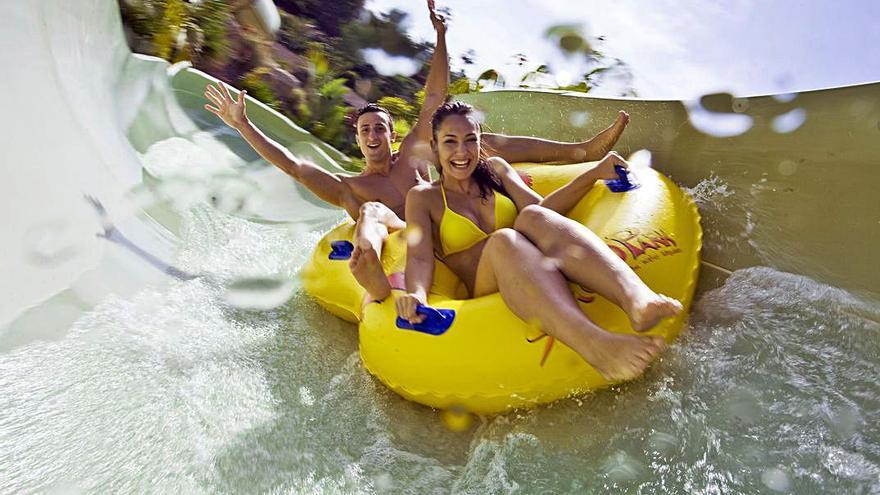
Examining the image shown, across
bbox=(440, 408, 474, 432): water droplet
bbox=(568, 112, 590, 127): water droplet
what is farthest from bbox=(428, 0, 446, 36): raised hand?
bbox=(440, 408, 474, 432): water droplet

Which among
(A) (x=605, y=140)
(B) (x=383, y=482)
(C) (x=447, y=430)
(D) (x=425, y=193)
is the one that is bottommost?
(C) (x=447, y=430)

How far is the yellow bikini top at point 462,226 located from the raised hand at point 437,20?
1.09 meters

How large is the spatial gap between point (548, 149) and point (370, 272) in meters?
1.04

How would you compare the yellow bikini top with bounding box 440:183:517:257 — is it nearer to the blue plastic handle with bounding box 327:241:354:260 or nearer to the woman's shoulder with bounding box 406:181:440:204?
the woman's shoulder with bounding box 406:181:440:204

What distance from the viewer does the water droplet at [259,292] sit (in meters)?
2.26

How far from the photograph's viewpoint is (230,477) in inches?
50.9

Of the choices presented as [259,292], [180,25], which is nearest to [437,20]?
[259,292]

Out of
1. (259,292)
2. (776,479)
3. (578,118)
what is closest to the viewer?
(776,479)

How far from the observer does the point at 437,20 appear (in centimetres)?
250

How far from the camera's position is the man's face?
225cm

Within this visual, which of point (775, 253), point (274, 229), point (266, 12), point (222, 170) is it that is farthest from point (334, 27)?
point (775, 253)

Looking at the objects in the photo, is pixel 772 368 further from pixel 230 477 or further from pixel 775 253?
pixel 230 477

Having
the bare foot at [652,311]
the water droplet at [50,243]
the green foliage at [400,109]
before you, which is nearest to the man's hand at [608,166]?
the bare foot at [652,311]

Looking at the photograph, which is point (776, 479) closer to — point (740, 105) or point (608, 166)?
point (608, 166)
